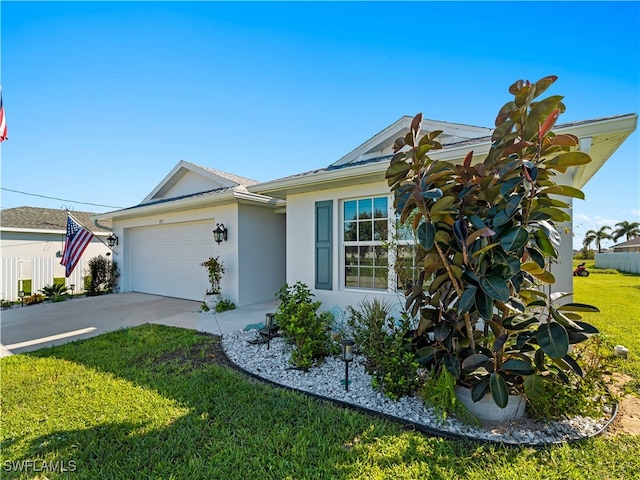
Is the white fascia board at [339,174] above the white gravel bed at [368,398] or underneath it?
above

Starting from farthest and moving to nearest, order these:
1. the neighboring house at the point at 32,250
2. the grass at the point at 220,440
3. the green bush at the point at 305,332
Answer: the neighboring house at the point at 32,250 < the green bush at the point at 305,332 < the grass at the point at 220,440

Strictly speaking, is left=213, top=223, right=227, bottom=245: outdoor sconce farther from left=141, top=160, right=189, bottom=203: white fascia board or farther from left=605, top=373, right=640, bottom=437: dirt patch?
left=605, top=373, right=640, bottom=437: dirt patch

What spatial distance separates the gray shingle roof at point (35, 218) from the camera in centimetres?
1405

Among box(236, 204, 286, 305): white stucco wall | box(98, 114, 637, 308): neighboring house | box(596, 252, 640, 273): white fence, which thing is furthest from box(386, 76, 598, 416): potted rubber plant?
box(596, 252, 640, 273): white fence

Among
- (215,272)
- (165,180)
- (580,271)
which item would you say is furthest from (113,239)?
(580,271)

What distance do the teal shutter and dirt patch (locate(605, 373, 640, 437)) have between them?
15.5 feet

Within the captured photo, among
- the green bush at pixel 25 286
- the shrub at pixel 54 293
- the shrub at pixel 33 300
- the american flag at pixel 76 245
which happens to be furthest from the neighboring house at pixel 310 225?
the green bush at pixel 25 286

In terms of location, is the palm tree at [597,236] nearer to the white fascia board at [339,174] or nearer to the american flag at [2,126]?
the white fascia board at [339,174]

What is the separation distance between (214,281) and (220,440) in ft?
21.4

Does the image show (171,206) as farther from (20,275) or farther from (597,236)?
(597,236)

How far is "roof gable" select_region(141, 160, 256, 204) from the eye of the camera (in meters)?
10.5

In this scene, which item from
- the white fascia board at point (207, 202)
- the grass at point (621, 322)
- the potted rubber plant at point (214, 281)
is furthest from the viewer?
the potted rubber plant at point (214, 281)

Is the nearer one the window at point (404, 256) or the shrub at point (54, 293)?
the window at point (404, 256)

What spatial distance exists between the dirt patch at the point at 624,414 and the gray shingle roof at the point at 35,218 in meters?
19.1
